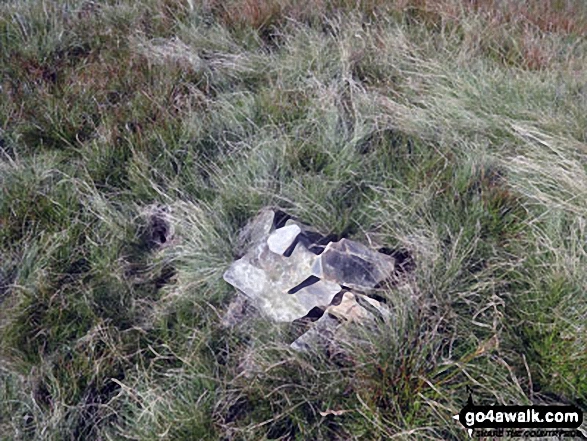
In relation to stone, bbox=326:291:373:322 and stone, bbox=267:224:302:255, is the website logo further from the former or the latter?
stone, bbox=267:224:302:255

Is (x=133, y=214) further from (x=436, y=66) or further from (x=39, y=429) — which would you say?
(x=436, y=66)

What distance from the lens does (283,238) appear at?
2686 millimetres

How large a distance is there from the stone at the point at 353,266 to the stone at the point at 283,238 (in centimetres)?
17

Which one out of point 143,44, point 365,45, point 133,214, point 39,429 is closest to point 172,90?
point 143,44

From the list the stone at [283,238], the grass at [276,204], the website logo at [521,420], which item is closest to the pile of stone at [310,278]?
the stone at [283,238]

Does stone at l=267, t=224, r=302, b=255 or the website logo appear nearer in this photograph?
the website logo

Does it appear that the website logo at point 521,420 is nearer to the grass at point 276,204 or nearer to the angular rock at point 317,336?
the grass at point 276,204

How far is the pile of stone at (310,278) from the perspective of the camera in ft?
8.17

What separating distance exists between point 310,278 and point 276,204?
553 mm

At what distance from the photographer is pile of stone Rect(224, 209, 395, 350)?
2.49 metres

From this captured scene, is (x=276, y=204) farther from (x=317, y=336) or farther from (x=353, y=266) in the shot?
(x=317, y=336)

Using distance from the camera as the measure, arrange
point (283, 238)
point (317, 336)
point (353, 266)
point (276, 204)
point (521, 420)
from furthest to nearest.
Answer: point (276, 204)
point (283, 238)
point (353, 266)
point (317, 336)
point (521, 420)

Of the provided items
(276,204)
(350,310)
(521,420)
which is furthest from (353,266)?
(521,420)

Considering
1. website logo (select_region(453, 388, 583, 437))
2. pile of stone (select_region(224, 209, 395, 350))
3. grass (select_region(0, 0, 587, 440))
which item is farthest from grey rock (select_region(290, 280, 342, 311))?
website logo (select_region(453, 388, 583, 437))
